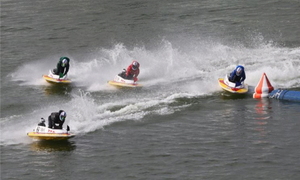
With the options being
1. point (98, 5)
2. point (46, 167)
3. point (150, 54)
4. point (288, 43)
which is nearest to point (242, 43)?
point (288, 43)

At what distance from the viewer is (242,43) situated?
182 ft

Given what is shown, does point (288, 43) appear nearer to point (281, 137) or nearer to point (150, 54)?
point (150, 54)

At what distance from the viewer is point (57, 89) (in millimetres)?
47125

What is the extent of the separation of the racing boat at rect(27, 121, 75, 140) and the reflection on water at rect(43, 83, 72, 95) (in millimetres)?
9737

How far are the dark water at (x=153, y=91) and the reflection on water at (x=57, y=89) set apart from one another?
3.4 inches

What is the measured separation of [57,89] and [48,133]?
436 inches

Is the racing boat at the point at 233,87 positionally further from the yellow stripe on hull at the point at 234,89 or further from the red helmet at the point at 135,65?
the red helmet at the point at 135,65

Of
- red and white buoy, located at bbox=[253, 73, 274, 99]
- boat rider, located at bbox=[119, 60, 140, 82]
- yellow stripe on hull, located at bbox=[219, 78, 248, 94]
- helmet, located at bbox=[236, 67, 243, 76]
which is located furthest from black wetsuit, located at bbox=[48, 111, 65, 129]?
red and white buoy, located at bbox=[253, 73, 274, 99]

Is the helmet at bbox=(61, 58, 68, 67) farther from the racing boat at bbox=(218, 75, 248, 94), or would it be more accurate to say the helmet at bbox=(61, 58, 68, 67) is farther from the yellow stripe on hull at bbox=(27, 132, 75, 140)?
the racing boat at bbox=(218, 75, 248, 94)

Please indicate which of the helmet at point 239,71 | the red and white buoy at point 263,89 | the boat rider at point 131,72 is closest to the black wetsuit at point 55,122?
the boat rider at point 131,72

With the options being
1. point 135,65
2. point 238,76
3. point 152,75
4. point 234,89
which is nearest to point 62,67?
A: point 135,65

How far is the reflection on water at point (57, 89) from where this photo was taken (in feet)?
152

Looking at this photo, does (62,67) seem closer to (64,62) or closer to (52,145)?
(64,62)

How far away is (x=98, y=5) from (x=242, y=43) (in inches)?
783
